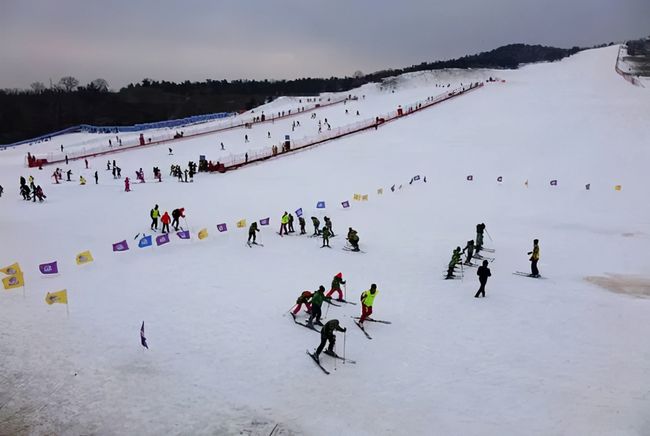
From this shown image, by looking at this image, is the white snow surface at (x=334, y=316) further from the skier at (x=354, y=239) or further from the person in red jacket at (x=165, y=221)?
the person in red jacket at (x=165, y=221)

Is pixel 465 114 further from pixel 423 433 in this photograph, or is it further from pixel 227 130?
pixel 423 433

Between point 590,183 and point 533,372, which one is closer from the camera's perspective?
point 533,372

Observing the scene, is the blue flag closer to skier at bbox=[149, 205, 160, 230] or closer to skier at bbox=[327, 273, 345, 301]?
skier at bbox=[149, 205, 160, 230]

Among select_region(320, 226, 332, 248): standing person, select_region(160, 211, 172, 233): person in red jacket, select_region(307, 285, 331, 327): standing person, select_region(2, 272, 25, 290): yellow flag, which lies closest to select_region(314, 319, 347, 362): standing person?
select_region(307, 285, 331, 327): standing person

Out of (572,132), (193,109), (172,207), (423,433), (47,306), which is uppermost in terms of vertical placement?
(193,109)

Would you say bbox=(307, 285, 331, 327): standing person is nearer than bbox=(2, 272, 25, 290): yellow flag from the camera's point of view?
Yes

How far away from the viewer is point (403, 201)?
29.4 metres

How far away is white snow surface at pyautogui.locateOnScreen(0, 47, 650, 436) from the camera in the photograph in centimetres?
909

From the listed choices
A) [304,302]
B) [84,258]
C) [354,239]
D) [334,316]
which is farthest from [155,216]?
[334,316]

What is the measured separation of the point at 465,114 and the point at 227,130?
88.4ft

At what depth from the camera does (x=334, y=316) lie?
13.5 metres

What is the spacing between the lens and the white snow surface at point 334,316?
9.09 m

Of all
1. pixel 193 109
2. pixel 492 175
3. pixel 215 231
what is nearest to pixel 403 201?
pixel 492 175

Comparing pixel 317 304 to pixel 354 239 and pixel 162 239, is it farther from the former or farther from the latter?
pixel 162 239
